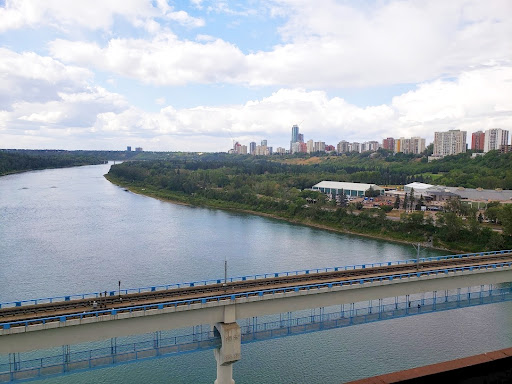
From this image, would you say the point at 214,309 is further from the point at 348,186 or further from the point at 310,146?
the point at 310,146

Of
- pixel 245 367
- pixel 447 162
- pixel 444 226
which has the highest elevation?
pixel 447 162

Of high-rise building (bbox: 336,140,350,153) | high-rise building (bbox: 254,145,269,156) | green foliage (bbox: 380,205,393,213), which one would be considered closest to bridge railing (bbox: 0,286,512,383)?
green foliage (bbox: 380,205,393,213)

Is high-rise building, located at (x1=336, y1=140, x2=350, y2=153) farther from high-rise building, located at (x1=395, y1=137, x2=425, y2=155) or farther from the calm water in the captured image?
the calm water

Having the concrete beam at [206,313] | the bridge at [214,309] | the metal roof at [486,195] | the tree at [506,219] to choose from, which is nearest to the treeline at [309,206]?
the tree at [506,219]

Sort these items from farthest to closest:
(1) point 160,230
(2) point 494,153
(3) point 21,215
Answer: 1. (2) point 494,153
2. (3) point 21,215
3. (1) point 160,230

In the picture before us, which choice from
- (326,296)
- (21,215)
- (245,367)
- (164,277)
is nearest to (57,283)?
(164,277)

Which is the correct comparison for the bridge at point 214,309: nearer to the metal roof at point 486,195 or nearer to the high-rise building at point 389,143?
the metal roof at point 486,195

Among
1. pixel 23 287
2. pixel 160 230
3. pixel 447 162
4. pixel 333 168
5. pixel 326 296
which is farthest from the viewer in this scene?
pixel 333 168

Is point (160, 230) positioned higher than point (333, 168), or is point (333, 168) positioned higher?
point (333, 168)

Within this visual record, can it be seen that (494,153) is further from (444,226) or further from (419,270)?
(419,270)
